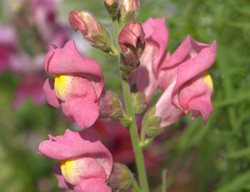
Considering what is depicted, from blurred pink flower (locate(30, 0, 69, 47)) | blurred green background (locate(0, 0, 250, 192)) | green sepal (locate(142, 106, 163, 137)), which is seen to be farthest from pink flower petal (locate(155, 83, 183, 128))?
blurred pink flower (locate(30, 0, 69, 47))

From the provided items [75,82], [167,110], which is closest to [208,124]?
[167,110]

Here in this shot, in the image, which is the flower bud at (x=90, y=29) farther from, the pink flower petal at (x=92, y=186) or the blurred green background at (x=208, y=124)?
the blurred green background at (x=208, y=124)

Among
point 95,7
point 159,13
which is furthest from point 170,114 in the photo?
point 95,7

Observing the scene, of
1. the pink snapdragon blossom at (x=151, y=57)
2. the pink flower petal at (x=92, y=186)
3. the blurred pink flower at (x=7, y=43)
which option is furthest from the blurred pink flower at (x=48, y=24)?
the pink flower petal at (x=92, y=186)

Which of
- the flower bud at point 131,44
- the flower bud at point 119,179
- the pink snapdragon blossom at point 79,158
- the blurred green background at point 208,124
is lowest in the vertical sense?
the blurred green background at point 208,124

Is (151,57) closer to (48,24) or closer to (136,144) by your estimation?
(136,144)

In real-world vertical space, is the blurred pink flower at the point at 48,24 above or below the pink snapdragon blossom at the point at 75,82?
below
